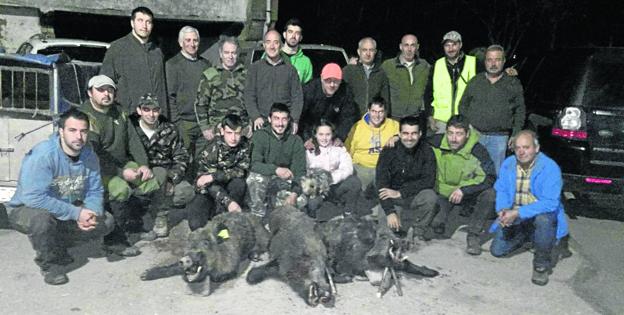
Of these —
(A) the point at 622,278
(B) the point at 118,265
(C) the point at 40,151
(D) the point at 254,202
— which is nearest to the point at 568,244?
(A) the point at 622,278

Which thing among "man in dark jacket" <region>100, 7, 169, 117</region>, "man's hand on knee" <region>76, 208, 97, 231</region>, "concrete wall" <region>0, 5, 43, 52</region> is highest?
"concrete wall" <region>0, 5, 43, 52</region>

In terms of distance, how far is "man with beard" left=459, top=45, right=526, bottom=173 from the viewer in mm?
6879

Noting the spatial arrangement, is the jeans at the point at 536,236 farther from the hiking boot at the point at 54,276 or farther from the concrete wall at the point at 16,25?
the concrete wall at the point at 16,25

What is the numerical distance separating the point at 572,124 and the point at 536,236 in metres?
1.96

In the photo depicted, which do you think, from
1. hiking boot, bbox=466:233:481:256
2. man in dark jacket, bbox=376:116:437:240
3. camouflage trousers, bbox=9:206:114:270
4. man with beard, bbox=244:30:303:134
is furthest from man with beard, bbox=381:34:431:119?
camouflage trousers, bbox=9:206:114:270

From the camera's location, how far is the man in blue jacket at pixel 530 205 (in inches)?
206

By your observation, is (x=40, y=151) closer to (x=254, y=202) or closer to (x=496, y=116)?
(x=254, y=202)

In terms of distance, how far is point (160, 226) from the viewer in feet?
19.8

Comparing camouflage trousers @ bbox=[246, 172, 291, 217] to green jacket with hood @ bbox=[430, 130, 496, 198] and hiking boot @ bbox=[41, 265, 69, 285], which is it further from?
hiking boot @ bbox=[41, 265, 69, 285]

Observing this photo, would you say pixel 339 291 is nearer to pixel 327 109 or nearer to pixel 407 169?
pixel 407 169

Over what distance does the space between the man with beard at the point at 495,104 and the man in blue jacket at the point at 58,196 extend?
4.29 metres

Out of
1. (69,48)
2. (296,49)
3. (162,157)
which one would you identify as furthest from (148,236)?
(69,48)

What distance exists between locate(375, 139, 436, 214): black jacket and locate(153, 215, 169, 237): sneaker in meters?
2.26

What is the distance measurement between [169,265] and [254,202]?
1335 millimetres
